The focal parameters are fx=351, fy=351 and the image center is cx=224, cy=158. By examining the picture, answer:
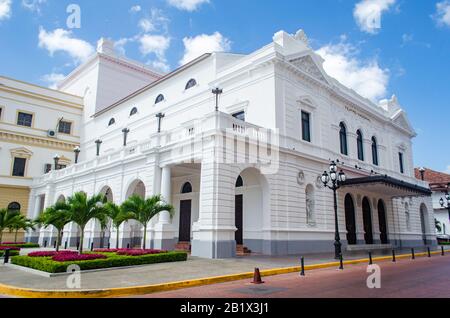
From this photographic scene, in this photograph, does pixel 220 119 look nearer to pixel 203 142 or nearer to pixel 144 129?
pixel 203 142

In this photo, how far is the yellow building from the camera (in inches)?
1419

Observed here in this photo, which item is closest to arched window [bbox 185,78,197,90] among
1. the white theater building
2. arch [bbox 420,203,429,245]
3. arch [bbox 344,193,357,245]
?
the white theater building

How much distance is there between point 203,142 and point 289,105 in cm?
723

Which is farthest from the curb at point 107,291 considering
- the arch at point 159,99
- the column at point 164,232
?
the arch at point 159,99

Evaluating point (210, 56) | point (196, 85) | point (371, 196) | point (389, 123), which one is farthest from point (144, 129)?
point (389, 123)

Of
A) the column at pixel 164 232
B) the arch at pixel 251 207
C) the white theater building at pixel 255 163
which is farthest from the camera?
the arch at pixel 251 207

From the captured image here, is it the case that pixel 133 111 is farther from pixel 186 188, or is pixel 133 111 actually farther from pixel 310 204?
pixel 310 204

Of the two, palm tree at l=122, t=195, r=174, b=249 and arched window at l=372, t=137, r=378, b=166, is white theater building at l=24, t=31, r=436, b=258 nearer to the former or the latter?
arched window at l=372, t=137, r=378, b=166

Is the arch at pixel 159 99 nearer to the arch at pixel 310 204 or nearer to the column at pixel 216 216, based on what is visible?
the column at pixel 216 216

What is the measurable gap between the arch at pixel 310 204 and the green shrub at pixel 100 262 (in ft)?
32.4

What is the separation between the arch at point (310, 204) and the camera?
2250 centimetres

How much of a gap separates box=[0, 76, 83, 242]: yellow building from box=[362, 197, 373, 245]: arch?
2915 centimetres

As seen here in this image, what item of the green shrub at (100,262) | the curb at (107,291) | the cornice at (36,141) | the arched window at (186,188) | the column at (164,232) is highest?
the cornice at (36,141)

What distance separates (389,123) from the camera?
3462 cm
